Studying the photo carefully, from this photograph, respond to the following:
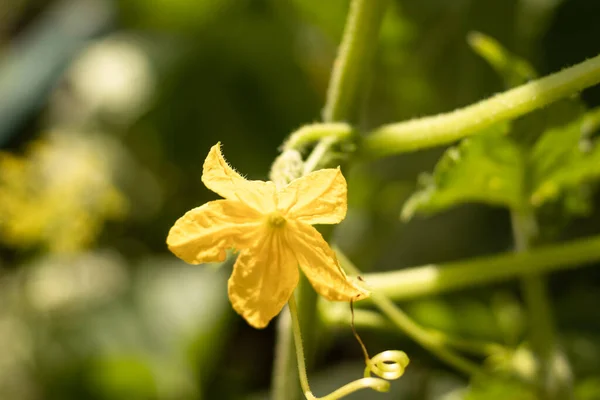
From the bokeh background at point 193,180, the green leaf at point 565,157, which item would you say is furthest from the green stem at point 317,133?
the bokeh background at point 193,180

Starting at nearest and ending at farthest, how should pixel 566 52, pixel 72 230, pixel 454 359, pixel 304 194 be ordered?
pixel 304 194, pixel 454 359, pixel 566 52, pixel 72 230

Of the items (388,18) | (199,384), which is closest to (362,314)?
(388,18)

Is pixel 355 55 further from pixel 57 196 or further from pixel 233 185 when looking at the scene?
pixel 57 196

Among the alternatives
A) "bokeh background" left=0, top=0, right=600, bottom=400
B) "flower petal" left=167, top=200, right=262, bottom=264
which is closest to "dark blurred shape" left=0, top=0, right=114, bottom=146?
"bokeh background" left=0, top=0, right=600, bottom=400

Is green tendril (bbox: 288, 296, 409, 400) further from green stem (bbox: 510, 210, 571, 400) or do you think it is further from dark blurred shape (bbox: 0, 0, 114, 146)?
dark blurred shape (bbox: 0, 0, 114, 146)

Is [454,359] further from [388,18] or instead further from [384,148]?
[388,18]

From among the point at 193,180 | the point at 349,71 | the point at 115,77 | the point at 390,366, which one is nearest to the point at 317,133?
the point at 349,71

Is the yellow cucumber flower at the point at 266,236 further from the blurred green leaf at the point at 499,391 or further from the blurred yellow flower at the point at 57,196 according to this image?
the blurred yellow flower at the point at 57,196
